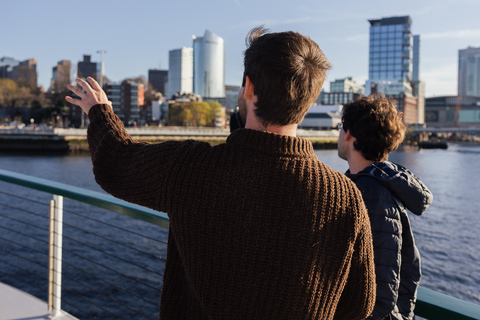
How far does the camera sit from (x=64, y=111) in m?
59.8

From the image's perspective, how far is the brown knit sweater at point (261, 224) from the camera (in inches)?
32.4

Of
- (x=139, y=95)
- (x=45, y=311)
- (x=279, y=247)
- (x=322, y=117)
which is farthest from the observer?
(x=322, y=117)

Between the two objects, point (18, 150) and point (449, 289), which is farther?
point (18, 150)

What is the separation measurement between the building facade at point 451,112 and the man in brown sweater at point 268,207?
113950 millimetres

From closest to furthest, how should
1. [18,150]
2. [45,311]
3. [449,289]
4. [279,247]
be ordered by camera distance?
[279,247] < [45,311] < [449,289] < [18,150]

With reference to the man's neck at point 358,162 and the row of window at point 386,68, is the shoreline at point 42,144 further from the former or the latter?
the row of window at point 386,68

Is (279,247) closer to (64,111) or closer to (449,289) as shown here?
(449,289)

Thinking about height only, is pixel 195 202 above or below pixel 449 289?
above

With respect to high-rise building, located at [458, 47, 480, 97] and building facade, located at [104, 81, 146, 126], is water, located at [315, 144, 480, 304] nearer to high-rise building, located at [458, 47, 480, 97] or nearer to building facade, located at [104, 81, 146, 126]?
building facade, located at [104, 81, 146, 126]

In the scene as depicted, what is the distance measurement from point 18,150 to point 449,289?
3534 cm

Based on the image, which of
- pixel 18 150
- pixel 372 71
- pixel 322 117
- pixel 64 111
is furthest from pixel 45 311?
pixel 372 71

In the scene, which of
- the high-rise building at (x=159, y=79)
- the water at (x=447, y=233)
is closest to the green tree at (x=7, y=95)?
the water at (x=447, y=233)

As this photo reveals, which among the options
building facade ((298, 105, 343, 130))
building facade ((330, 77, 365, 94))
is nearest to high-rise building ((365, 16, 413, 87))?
building facade ((330, 77, 365, 94))

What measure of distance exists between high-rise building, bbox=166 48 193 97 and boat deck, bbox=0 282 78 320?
132317 millimetres
